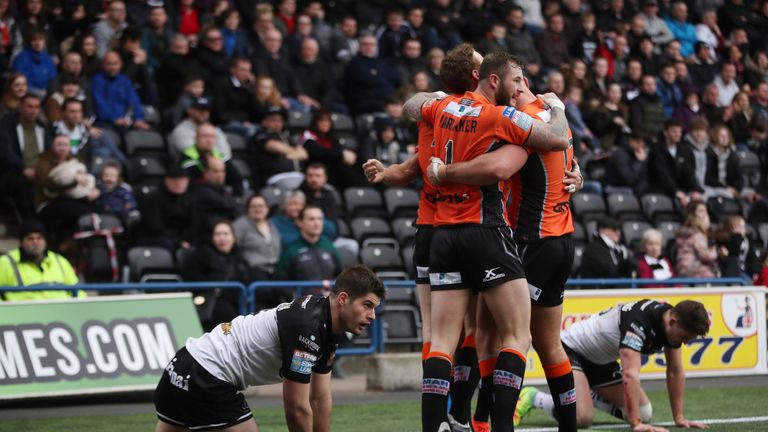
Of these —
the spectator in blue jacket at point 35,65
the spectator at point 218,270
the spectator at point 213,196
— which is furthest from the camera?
the spectator in blue jacket at point 35,65

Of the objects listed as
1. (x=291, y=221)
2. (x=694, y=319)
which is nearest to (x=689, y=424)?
(x=694, y=319)

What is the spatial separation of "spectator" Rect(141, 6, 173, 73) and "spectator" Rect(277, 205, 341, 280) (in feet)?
13.4

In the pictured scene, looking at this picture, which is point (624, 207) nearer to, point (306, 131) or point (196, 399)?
point (306, 131)

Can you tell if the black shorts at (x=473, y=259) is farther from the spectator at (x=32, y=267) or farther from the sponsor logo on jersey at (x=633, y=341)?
the spectator at (x=32, y=267)

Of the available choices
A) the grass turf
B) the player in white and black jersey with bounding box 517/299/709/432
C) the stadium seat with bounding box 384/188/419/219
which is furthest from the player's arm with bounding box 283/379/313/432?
the stadium seat with bounding box 384/188/419/219

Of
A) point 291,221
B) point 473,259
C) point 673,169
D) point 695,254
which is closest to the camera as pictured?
point 473,259

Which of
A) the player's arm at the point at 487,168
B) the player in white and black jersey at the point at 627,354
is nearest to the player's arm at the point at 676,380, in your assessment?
the player in white and black jersey at the point at 627,354

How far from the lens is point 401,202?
53.8 ft

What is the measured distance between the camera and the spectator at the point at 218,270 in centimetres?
1263

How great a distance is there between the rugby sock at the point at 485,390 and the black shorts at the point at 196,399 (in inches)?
60.6

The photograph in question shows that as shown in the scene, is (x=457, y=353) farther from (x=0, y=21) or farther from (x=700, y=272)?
(x=0, y=21)

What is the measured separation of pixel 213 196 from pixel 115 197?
108 cm

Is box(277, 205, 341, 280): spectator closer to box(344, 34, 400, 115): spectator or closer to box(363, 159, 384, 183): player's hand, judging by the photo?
box(344, 34, 400, 115): spectator

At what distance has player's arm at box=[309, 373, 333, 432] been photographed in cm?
720
